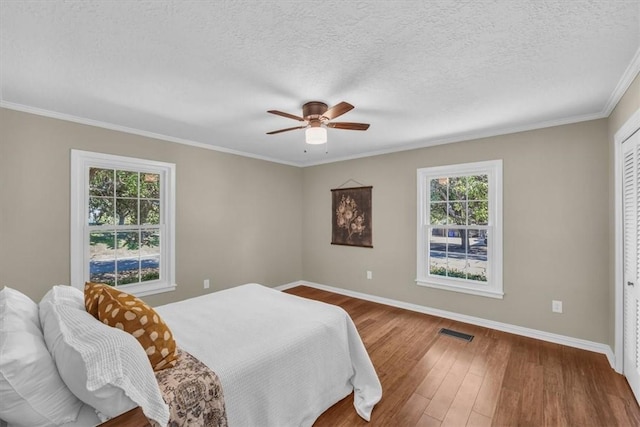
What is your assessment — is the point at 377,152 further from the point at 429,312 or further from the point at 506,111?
the point at 429,312

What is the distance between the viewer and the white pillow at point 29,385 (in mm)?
926

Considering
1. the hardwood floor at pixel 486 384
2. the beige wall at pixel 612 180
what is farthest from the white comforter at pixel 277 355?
the beige wall at pixel 612 180

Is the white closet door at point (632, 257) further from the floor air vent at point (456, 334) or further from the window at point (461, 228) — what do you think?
the floor air vent at point (456, 334)

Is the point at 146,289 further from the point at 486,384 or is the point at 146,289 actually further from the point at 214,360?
the point at 486,384

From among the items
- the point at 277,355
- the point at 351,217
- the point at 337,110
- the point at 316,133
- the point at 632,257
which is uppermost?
the point at 337,110

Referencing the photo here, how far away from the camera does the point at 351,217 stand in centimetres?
482

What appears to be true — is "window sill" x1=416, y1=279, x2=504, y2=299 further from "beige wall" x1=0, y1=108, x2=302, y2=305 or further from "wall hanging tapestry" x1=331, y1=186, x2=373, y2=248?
"beige wall" x1=0, y1=108, x2=302, y2=305

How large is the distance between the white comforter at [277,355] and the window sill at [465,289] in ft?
6.87

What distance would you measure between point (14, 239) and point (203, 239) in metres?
1.85

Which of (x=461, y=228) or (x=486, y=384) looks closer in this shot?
(x=486, y=384)

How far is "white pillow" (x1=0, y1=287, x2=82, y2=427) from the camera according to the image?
0.93m

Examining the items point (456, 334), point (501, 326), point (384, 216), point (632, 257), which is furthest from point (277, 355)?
point (384, 216)

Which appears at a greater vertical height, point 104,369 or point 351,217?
point 351,217

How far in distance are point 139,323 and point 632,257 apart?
350 cm
